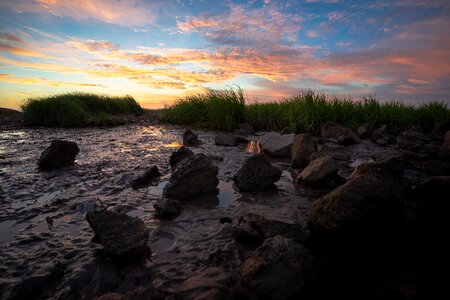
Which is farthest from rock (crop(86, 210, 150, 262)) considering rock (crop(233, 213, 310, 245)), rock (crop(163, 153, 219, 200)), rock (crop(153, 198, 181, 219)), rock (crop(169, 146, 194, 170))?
rock (crop(169, 146, 194, 170))

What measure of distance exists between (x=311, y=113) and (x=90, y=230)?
794cm

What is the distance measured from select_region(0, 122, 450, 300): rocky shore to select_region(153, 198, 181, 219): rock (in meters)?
0.01

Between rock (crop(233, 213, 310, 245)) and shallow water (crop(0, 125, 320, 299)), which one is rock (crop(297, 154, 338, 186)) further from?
rock (crop(233, 213, 310, 245))

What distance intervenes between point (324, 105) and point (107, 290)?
30.2 ft

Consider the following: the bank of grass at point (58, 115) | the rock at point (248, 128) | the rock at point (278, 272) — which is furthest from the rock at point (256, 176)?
the bank of grass at point (58, 115)

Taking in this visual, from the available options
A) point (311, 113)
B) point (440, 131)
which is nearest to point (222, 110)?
point (311, 113)

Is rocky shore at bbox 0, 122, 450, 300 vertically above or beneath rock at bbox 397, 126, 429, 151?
beneath

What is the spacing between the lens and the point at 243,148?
6.80 metres

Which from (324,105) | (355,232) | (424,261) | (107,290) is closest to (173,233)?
(107,290)

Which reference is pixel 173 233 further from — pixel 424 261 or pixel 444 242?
pixel 444 242

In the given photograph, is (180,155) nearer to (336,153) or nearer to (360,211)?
(336,153)

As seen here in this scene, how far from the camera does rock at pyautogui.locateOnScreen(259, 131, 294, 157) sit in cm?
575

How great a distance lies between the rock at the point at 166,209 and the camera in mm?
2752

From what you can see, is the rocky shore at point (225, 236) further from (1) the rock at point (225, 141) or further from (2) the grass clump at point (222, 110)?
(2) the grass clump at point (222, 110)
